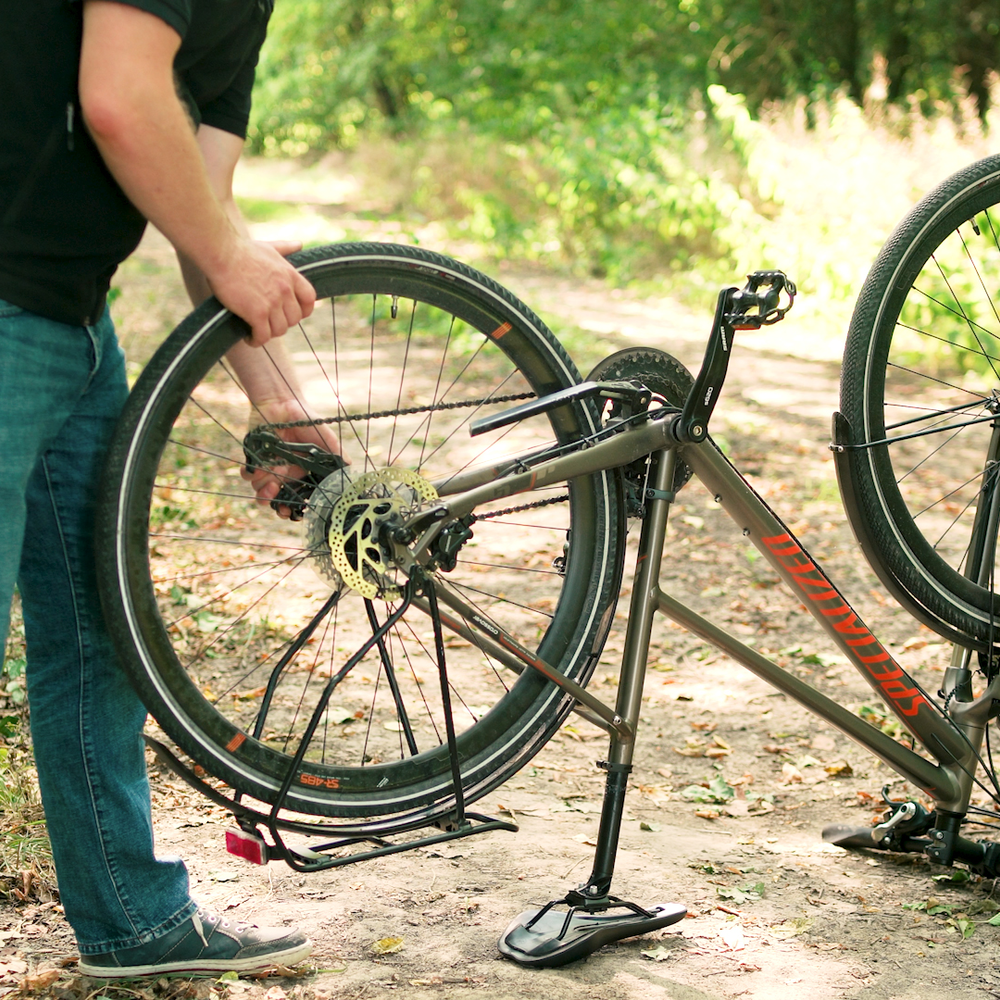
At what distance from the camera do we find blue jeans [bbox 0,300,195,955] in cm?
186

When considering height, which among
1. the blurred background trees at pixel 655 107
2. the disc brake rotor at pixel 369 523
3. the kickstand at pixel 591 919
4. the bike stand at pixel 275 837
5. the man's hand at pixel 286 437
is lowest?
the kickstand at pixel 591 919

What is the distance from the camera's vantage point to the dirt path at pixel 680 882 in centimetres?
211

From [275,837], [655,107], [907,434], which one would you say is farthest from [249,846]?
[655,107]

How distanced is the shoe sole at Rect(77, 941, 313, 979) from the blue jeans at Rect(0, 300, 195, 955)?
0.04 meters

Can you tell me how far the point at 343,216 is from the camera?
1537cm

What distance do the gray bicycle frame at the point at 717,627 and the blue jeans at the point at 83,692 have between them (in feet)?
1.90

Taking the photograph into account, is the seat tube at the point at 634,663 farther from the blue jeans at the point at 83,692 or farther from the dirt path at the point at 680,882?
the blue jeans at the point at 83,692

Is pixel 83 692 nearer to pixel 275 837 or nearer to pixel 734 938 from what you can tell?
pixel 275 837

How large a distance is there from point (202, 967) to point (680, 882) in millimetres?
1044

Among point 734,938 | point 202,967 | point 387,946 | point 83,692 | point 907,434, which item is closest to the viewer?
point 83,692

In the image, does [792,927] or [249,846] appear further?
[792,927]

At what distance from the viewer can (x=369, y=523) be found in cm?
196

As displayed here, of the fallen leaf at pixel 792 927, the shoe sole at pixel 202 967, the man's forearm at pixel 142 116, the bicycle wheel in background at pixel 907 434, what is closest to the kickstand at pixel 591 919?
the fallen leaf at pixel 792 927

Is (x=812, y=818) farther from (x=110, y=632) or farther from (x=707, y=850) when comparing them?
(x=110, y=632)
